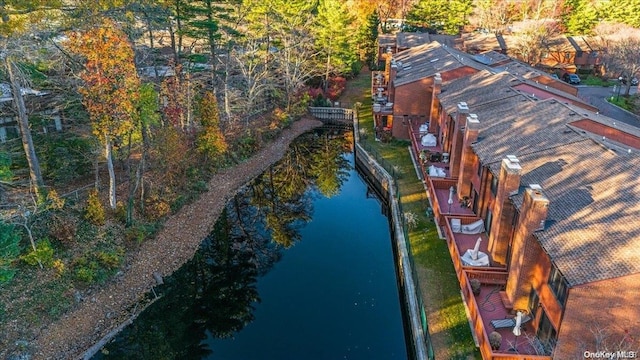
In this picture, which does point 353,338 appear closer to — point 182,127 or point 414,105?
point 182,127

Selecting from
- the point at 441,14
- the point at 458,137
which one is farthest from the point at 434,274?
the point at 441,14

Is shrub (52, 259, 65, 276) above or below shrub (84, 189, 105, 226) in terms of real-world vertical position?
below

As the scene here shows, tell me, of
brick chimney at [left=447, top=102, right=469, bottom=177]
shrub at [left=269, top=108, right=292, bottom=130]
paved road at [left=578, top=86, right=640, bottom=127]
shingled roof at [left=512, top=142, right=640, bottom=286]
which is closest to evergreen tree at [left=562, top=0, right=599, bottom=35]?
paved road at [left=578, top=86, right=640, bottom=127]

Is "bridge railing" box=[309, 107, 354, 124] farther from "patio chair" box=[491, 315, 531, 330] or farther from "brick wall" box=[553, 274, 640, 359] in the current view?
"brick wall" box=[553, 274, 640, 359]

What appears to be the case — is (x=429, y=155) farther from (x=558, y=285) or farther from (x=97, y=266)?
(x=97, y=266)

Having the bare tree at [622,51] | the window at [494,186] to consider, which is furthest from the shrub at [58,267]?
the bare tree at [622,51]

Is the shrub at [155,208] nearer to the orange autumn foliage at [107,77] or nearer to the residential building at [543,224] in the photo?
the orange autumn foliage at [107,77]
